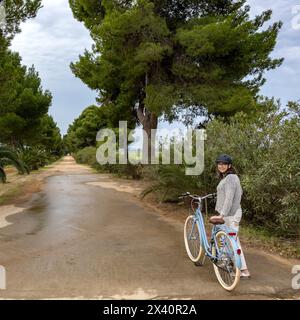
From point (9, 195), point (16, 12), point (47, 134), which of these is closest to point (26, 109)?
point (9, 195)

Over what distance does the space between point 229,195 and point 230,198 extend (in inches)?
1.6

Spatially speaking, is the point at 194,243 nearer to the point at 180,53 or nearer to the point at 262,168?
the point at 262,168

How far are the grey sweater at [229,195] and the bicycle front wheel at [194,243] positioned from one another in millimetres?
713

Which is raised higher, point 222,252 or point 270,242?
point 222,252

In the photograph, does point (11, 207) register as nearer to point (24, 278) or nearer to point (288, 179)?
point (24, 278)

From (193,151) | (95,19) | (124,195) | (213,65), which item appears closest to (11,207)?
(124,195)

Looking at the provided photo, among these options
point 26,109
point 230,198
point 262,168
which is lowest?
point 230,198

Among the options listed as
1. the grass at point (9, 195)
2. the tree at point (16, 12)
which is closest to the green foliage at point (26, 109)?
the grass at point (9, 195)

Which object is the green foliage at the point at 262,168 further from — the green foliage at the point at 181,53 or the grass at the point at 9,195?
the green foliage at the point at 181,53

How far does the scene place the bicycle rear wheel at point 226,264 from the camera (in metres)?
4.97

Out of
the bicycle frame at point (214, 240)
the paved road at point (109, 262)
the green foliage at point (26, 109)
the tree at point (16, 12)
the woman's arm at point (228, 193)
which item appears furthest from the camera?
the green foliage at point (26, 109)

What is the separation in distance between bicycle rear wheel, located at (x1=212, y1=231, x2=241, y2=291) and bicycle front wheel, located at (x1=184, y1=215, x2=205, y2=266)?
741 millimetres

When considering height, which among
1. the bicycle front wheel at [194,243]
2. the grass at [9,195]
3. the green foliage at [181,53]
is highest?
the green foliage at [181,53]

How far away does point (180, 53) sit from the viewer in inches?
767
